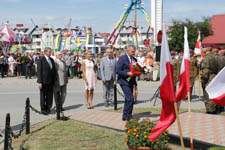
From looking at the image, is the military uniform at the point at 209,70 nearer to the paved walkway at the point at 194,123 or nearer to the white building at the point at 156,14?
the paved walkway at the point at 194,123

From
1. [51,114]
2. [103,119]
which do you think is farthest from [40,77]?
[103,119]

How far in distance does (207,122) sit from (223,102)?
4732 millimetres

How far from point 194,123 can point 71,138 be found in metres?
→ 3.07

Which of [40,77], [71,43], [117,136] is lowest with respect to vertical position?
[117,136]

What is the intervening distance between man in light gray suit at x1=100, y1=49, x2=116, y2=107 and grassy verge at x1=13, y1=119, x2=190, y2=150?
10.1 ft

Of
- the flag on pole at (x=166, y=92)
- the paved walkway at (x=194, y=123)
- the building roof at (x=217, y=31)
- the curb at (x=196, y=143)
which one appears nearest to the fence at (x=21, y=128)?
the paved walkway at (x=194, y=123)

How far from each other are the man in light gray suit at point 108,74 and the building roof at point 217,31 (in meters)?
42.6

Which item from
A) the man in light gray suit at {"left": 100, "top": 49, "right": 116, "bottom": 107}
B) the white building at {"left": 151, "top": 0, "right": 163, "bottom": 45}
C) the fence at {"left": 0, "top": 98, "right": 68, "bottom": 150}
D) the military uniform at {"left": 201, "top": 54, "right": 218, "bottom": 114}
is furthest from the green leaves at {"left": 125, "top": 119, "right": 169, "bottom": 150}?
the white building at {"left": 151, "top": 0, "right": 163, "bottom": 45}

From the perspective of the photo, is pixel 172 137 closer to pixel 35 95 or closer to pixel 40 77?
pixel 40 77

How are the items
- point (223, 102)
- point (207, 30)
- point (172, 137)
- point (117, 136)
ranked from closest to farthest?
point (223, 102)
point (172, 137)
point (117, 136)
point (207, 30)

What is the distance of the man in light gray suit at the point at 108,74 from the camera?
37.7 feet

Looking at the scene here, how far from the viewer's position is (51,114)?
10.5 meters

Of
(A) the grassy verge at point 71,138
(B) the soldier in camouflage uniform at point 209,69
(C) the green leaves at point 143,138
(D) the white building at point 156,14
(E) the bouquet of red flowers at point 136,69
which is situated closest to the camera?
(C) the green leaves at point 143,138

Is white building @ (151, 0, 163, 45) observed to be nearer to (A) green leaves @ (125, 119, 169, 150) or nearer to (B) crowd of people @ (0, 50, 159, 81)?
(B) crowd of people @ (0, 50, 159, 81)
